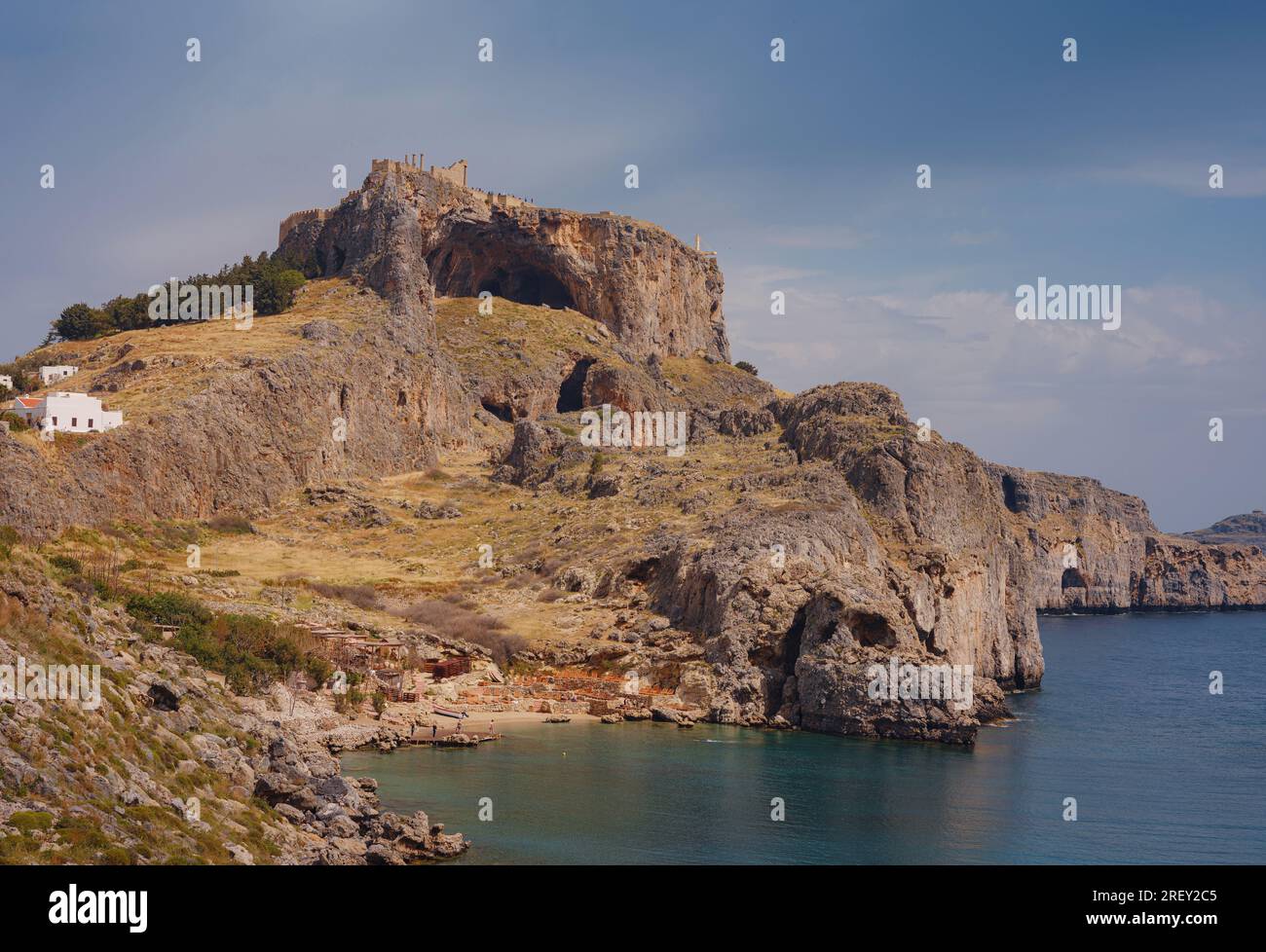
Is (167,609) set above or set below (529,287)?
below

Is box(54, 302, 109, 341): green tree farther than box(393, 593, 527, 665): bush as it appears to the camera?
Yes

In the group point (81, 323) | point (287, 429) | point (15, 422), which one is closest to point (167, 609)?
point (15, 422)

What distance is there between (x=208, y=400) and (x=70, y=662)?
213 feet

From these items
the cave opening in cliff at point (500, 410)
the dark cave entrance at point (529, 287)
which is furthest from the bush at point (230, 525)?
the dark cave entrance at point (529, 287)

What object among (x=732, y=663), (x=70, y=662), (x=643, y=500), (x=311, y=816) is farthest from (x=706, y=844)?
(x=643, y=500)

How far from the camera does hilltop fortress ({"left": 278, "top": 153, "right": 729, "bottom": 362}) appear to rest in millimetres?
133250

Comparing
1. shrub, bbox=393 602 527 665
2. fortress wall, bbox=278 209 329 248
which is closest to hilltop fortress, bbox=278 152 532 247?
fortress wall, bbox=278 209 329 248

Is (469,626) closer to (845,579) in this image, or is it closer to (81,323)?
(845,579)

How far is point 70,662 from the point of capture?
35.7 meters

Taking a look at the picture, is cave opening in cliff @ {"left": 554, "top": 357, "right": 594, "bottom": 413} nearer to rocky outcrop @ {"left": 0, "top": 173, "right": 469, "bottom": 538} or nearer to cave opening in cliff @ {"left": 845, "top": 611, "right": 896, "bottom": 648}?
rocky outcrop @ {"left": 0, "top": 173, "right": 469, "bottom": 538}

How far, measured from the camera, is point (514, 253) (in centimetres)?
15125

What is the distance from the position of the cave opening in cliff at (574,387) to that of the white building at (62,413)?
61.7 metres

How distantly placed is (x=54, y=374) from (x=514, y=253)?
191 feet

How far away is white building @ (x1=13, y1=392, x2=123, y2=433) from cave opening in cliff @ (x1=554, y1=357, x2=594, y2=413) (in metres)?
61.7
